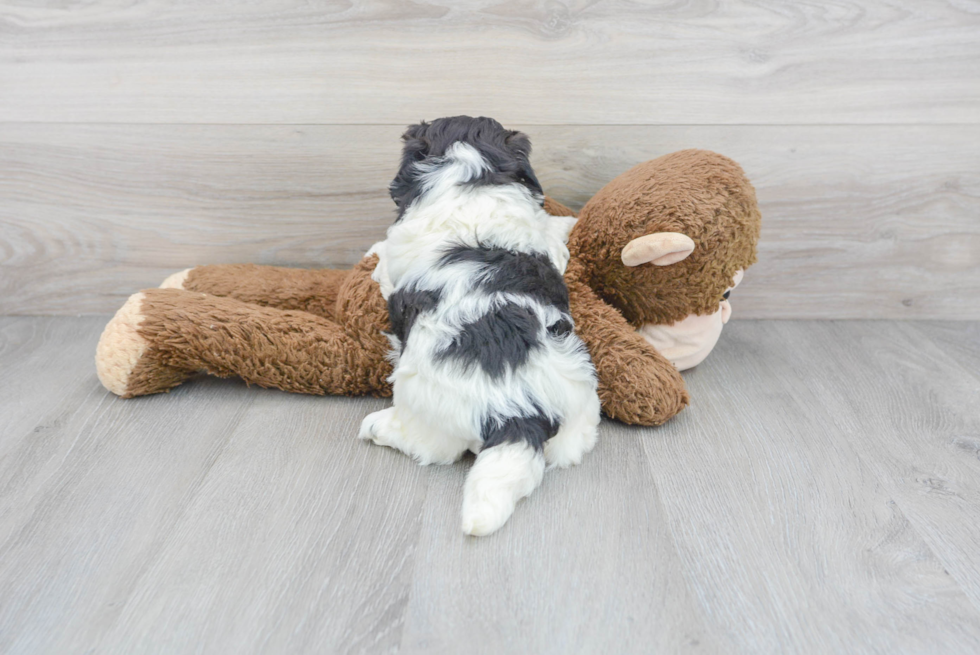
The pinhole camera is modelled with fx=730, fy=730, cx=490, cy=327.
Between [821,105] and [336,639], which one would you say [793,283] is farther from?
[336,639]

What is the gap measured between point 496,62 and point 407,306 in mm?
662

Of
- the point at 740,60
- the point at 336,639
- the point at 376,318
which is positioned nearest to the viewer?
the point at 336,639

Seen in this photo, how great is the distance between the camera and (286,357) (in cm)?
140

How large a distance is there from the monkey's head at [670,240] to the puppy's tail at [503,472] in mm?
410

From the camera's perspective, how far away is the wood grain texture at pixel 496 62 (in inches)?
61.0

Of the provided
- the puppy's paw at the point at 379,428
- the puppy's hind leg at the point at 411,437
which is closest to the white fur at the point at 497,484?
the puppy's hind leg at the point at 411,437

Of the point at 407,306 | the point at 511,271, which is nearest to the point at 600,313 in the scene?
the point at 511,271

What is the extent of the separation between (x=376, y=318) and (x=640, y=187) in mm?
560

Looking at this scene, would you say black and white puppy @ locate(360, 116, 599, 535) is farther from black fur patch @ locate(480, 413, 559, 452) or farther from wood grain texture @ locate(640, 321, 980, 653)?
wood grain texture @ locate(640, 321, 980, 653)

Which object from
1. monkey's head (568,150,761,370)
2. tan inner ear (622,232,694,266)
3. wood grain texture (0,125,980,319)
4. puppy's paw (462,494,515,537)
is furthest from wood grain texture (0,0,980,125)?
puppy's paw (462,494,515,537)

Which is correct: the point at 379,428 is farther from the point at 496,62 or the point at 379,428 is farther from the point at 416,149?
the point at 496,62

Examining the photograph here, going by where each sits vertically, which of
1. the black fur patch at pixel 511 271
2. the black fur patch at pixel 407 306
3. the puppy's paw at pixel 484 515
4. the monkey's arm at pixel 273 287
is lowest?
the monkey's arm at pixel 273 287

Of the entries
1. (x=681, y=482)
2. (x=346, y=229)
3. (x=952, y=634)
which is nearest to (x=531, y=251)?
(x=681, y=482)

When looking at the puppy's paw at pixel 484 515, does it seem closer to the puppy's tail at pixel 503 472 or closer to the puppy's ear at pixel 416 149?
the puppy's tail at pixel 503 472
